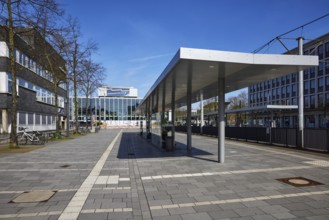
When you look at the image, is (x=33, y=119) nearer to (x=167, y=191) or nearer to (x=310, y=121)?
(x=167, y=191)

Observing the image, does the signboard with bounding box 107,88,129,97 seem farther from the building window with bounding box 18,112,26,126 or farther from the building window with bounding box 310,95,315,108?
the building window with bounding box 18,112,26,126

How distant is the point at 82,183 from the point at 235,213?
4.39 metres

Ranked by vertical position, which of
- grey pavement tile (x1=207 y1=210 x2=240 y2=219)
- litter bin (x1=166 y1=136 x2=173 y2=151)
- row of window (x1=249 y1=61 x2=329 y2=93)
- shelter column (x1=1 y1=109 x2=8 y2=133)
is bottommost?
grey pavement tile (x1=207 y1=210 x2=240 y2=219)

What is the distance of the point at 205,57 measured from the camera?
851cm

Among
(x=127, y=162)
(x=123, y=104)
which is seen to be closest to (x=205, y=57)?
(x=127, y=162)

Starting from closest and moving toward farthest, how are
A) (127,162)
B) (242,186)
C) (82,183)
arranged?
1. (242,186)
2. (82,183)
3. (127,162)

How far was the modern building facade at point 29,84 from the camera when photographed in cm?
2570

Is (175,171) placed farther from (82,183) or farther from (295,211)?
(295,211)

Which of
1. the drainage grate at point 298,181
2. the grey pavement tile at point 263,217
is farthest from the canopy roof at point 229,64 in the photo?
the grey pavement tile at point 263,217

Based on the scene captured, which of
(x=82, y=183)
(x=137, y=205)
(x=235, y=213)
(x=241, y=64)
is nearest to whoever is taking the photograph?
(x=235, y=213)

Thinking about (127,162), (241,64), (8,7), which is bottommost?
(127,162)

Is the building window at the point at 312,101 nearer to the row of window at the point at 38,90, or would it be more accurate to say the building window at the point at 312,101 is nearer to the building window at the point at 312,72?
the building window at the point at 312,72

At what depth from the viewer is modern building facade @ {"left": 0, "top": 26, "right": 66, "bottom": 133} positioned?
84.3 feet

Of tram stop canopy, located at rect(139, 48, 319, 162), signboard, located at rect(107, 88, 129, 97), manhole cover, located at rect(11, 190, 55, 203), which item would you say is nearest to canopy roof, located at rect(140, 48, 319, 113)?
tram stop canopy, located at rect(139, 48, 319, 162)
